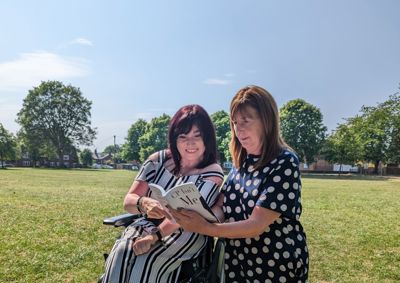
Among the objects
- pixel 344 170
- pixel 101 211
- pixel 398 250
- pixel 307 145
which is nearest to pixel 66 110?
pixel 307 145

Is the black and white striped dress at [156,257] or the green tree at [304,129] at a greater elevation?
the green tree at [304,129]

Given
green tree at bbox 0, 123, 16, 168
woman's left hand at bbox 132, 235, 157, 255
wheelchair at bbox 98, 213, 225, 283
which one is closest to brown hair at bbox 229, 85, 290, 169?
wheelchair at bbox 98, 213, 225, 283

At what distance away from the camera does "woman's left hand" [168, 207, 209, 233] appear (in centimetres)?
220

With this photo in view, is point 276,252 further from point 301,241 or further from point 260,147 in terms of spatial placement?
point 260,147

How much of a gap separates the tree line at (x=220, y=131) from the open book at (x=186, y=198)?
38896 millimetres

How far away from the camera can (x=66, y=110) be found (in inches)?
2495

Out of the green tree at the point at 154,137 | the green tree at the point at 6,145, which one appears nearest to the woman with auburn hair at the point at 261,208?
the green tree at the point at 154,137

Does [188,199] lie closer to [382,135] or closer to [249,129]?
[249,129]

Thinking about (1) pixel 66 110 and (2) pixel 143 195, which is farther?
(1) pixel 66 110

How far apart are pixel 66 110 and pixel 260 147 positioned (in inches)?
2582

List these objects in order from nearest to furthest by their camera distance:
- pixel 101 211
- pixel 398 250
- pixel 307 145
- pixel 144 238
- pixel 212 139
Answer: pixel 144 238 → pixel 212 139 → pixel 398 250 → pixel 101 211 → pixel 307 145

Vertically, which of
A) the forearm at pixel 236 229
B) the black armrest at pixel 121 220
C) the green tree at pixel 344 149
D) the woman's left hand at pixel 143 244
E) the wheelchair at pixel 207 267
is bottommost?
the wheelchair at pixel 207 267

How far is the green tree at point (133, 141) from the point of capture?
72.0 metres

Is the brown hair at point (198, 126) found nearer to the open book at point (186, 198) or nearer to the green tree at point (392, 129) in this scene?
the open book at point (186, 198)
